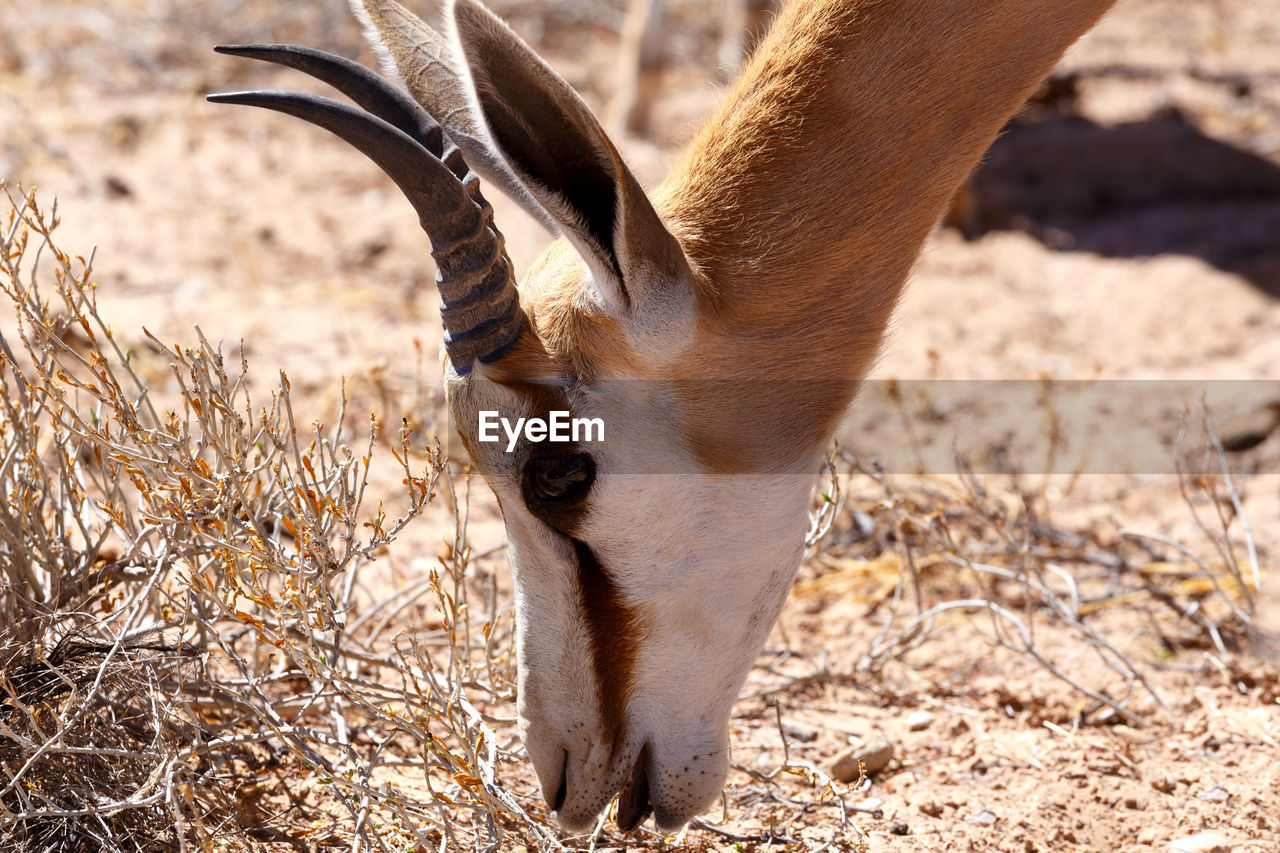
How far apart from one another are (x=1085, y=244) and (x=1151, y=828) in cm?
518

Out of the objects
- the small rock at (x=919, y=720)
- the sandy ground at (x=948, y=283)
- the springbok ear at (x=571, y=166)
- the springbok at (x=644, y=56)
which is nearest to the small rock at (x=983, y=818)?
the sandy ground at (x=948, y=283)

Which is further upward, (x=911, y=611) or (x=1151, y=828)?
(x=911, y=611)

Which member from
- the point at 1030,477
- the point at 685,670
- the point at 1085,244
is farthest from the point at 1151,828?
the point at 1085,244

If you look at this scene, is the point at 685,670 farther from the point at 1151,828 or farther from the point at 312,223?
the point at 312,223

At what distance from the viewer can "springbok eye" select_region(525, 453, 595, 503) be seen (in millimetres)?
2480

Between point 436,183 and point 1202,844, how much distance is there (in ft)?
7.73

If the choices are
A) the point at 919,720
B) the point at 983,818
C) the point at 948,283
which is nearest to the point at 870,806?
the point at 983,818

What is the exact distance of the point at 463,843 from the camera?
2.87 meters

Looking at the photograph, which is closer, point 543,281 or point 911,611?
point 543,281

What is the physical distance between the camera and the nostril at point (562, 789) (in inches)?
105

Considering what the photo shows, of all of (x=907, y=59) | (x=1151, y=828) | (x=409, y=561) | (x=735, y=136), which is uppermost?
(x=907, y=59)

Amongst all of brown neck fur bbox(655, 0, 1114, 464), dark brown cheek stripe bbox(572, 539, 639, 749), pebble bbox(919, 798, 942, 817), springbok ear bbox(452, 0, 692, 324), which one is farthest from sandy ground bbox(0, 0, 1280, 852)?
springbok ear bbox(452, 0, 692, 324)

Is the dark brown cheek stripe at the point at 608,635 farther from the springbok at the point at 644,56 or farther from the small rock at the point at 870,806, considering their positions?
the springbok at the point at 644,56

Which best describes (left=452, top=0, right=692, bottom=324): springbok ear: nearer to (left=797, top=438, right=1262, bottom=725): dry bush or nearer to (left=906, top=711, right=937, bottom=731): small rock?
(left=797, top=438, right=1262, bottom=725): dry bush
